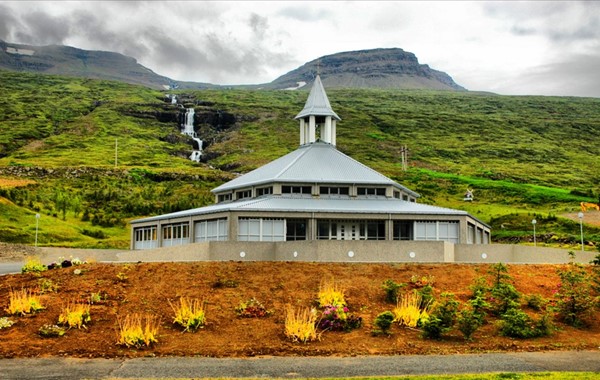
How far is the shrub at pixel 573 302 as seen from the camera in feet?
93.0

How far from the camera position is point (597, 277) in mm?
32500

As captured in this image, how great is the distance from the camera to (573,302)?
28688 millimetres

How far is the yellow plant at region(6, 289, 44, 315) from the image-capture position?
89.3ft

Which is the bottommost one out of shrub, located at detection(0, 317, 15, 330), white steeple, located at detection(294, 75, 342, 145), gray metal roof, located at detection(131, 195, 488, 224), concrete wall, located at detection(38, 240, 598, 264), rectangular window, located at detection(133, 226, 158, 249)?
shrub, located at detection(0, 317, 15, 330)

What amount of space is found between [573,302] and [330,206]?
24.6 m

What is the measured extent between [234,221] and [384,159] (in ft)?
343

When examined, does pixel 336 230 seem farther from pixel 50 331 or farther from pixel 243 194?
pixel 50 331

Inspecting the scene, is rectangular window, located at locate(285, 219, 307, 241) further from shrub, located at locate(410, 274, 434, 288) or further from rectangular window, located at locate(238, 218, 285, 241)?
shrub, located at locate(410, 274, 434, 288)

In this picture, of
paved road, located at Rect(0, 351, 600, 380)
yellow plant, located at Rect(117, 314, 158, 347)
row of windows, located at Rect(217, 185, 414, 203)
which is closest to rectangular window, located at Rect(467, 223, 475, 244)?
row of windows, located at Rect(217, 185, 414, 203)

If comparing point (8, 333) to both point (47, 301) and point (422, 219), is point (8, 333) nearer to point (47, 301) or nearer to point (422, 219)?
point (47, 301)

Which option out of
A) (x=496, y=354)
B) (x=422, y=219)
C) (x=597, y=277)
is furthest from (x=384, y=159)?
(x=496, y=354)

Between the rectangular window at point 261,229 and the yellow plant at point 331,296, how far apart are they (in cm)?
1851

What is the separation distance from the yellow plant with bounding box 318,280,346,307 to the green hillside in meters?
44.1

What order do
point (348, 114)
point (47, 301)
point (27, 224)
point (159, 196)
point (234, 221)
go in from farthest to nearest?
point (348, 114)
point (159, 196)
point (27, 224)
point (234, 221)
point (47, 301)
